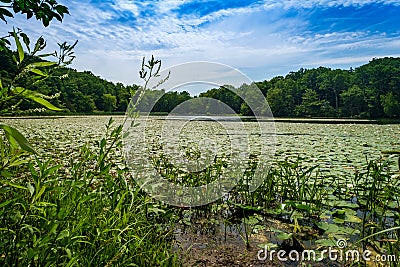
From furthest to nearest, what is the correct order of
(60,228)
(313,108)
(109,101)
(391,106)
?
(109,101) → (313,108) → (391,106) → (60,228)

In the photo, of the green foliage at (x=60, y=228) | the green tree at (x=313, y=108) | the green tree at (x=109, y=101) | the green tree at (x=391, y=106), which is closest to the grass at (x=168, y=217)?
the green foliage at (x=60, y=228)

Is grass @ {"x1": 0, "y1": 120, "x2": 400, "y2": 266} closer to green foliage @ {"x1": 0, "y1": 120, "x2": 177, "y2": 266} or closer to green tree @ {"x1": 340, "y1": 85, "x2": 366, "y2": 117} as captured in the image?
green foliage @ {"x1": 0, "y1": 120, "x2": 177, "y2": 266}

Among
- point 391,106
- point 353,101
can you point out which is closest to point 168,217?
point 391,106

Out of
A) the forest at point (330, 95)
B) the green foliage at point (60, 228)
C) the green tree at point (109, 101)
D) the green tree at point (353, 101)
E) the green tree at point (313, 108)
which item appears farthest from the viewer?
the green tree at point (109, 101)

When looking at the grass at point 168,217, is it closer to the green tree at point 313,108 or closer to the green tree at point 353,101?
the green tree at point 313,108

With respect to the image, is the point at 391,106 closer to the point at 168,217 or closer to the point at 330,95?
the point at 330,95

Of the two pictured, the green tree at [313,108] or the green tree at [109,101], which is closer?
the green tree at [313,108]

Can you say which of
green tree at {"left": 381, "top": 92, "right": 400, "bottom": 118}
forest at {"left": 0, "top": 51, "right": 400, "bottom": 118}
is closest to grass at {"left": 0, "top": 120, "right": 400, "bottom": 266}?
forest at {"left": 0, "top": 51, "right": 400, "bottom": 118}

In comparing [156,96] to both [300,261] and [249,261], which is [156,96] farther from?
[300,261]

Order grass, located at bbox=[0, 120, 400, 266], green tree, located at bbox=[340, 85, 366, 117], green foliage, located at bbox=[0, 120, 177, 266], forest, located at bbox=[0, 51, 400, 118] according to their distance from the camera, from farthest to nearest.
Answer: green tree, located at bbox=[340, 85, 366, 117]
forest, located at bbox=[0, 51, 400, 118]
grass, located at bbox=[0, 120, 400, 266]
green foliage, located at bbox=[0, 120, 177, 266]

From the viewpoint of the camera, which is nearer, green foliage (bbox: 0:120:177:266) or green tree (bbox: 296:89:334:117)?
green foliage (bbox: 0:120:177:266)

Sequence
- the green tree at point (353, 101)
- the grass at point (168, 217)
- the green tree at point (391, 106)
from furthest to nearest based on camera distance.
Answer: the green tree at point (353, 101) < the green tree at point (391, 106) < the grass at point (168, 217)

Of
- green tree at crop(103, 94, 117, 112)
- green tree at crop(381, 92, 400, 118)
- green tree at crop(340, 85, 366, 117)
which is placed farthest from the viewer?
green tree at crop(103, 94, 117, 112)

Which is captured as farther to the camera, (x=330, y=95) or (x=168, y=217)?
(x=330, y=95)
